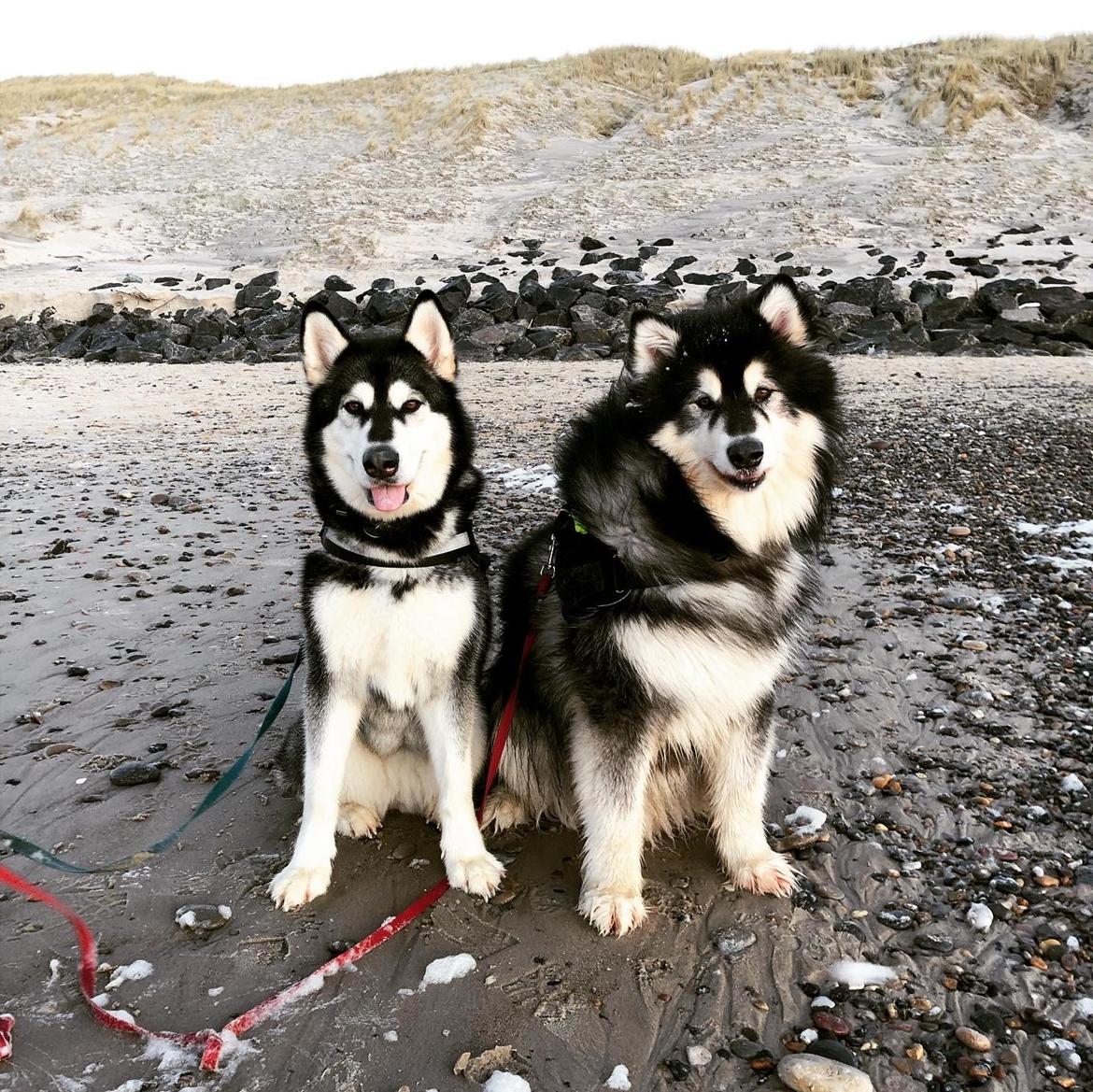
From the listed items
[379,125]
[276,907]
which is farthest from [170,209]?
[276,907]

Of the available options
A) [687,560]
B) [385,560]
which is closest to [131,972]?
[385,560]

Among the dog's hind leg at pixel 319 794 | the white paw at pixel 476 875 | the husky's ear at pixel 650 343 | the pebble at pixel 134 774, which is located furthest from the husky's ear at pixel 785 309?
the pebble at pixel 134 774

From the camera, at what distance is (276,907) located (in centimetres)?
283

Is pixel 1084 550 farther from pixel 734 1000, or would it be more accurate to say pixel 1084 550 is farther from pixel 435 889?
pixel 435 889

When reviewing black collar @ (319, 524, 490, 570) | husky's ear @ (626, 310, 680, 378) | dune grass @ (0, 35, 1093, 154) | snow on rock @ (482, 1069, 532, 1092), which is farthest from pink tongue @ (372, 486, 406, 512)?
dune grass @ (0, 35, 1093, 154)

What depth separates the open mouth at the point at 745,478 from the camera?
262cm

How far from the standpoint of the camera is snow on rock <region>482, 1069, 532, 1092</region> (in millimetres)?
2167

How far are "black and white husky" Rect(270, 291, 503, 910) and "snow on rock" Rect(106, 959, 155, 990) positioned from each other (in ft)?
1.37

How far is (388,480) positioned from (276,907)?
1.45 m

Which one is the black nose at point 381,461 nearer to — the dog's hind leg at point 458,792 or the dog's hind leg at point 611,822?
the dog's hind leg at point 458,792

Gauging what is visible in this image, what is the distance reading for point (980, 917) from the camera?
272 centimetres

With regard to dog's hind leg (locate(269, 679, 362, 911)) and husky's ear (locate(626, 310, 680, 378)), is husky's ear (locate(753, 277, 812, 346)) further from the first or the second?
dog's hind leg (locate(269, 679, 362, 911))

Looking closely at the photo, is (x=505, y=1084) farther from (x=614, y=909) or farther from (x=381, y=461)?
(x=381, y=461)

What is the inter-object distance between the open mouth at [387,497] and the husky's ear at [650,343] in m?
0.88
